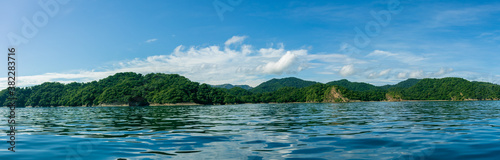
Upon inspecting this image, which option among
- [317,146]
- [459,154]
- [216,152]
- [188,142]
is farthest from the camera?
[188,142]

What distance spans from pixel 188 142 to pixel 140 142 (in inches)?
88.3

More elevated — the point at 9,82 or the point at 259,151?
the point at 9,82

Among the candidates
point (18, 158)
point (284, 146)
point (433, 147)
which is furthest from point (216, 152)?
point (433, 147)

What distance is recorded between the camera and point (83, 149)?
484 inches

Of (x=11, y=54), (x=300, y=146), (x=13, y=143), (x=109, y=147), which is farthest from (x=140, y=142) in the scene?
(x=11, y=54)

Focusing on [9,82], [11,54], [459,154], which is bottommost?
[459,154]

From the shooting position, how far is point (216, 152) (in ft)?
36.8

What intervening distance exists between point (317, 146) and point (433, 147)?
451 cm

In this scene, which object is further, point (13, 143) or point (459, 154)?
point (13, 143)

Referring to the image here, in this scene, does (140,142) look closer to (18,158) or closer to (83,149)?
Result: (83,149)

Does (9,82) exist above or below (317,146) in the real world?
above

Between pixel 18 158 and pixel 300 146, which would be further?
pixel 300 146

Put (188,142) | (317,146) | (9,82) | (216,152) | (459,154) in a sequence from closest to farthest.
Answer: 1. (459,154)
2. (216,152)
3. (317,146)
4. (188,142)
5. (9,82)

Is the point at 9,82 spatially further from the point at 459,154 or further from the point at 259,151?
the point at 459,154
